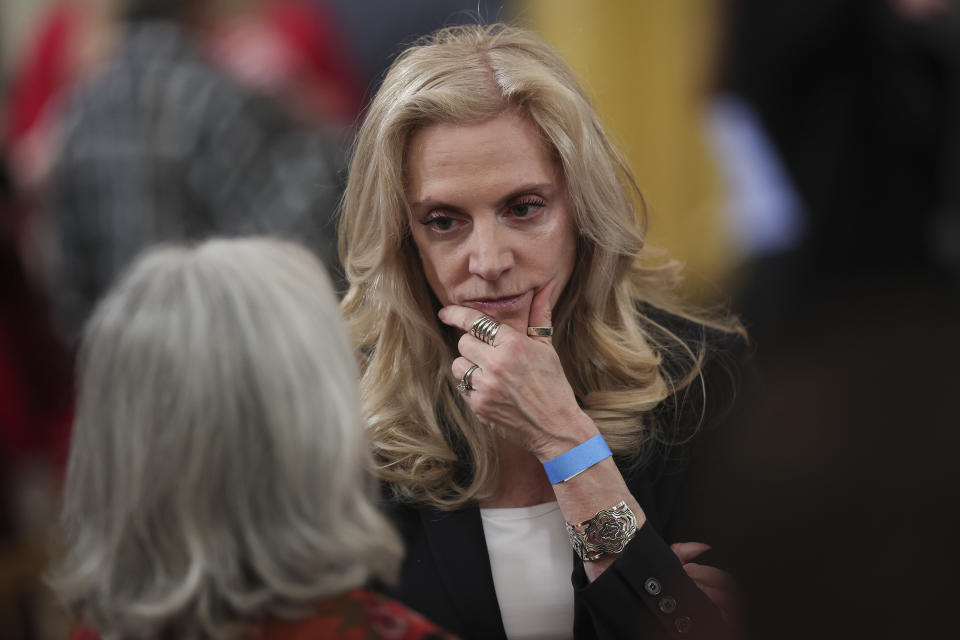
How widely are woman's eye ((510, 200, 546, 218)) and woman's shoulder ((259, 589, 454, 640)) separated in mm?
729

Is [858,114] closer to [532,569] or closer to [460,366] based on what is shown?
[460,366]

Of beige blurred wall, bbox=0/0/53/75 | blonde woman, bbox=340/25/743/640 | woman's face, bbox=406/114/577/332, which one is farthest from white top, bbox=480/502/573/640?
Result: beige blurred wall, bbox=0/0/53/75

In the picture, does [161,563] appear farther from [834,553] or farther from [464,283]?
[834,553]

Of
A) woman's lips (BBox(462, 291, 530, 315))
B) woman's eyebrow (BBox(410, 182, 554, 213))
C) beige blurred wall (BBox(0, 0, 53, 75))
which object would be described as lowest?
woman's lips (BBox(462, 291, 530, 315))

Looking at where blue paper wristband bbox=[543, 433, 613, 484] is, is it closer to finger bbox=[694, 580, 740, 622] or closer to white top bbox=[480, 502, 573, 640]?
white top bbox=[480, 502, 573, 640]

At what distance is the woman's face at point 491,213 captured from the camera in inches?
77.7

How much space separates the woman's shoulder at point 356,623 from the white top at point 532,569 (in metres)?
0.39

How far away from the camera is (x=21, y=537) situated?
10.8ft

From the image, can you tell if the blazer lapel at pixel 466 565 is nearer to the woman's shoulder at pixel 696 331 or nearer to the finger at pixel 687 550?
the finger at pixel 687 550

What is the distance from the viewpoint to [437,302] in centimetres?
221

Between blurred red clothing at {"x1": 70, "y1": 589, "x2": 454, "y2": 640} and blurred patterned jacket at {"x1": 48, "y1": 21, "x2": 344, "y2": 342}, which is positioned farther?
blurred patterned jacket at {"x1": 48, "y1": 21, "x2": 344, "y2": 342}

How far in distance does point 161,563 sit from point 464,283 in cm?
76

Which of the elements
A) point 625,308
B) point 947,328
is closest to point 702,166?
point 625,308

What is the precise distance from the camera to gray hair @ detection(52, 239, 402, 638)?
155 cm
